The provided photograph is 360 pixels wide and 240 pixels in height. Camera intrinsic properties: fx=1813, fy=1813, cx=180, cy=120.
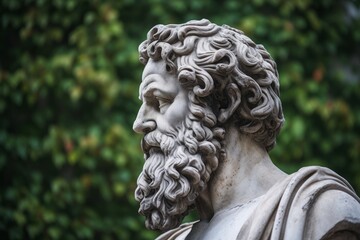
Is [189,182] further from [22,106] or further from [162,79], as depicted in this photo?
[22,106]

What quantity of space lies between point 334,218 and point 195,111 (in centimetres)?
85

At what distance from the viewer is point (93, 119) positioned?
48.2ft

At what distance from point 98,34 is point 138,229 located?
1.71 metres

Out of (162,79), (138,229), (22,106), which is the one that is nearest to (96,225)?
(138,229)

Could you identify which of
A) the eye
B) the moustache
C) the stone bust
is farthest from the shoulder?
the eye

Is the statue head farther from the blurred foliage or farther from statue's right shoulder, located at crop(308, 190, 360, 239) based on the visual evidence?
the blurred foliage

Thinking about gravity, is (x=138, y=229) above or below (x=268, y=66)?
below

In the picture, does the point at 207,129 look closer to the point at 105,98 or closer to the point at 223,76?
the point at 223,76

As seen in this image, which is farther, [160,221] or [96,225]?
[96,225]

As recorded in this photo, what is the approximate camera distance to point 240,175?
761cm

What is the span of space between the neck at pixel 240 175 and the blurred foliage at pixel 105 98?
6.38 m

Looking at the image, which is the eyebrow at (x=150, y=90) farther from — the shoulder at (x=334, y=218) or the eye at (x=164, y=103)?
the shoulder at (x=334, y=218)

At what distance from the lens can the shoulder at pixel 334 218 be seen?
279 inches

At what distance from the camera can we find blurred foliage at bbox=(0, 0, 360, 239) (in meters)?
14.3
